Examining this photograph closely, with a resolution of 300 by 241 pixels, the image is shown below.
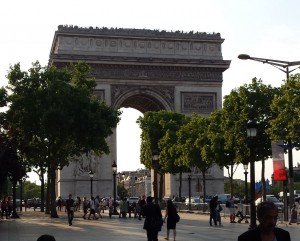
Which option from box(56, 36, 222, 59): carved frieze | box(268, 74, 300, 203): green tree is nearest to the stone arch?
box(56, 36, 222, 59): carved frieze

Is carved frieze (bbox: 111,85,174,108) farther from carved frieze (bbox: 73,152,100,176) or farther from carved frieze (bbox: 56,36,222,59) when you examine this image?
carved frieze (bbox: 73,152,100,176)

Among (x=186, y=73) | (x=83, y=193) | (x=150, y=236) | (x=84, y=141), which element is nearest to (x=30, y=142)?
(x=84, y=141)

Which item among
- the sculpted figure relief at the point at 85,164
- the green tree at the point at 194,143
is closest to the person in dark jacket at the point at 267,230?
the green tree at the point at 194,143

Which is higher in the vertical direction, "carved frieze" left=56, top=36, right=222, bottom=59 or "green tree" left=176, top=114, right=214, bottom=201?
"carved frieze" left=56, top=36, right=222, bottom=59

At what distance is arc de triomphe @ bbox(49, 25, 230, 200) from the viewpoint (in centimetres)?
8069

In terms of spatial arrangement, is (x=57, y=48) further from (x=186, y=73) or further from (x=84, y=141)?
(x=84, y=141)

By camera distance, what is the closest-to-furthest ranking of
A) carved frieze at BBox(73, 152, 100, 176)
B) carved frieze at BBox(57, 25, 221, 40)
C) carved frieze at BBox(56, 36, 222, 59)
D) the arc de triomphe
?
carved frieze at BBox(73, 152, 100, 176)
the arc de triomphe
carved frieze at BBox(56, 36, 222, 59)
carved frieze at BBox(57, 25, 221, 40)

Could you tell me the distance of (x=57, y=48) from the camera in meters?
81.4

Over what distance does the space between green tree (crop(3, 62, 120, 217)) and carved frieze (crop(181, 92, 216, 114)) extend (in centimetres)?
2917

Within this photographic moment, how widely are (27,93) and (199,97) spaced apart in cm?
3534

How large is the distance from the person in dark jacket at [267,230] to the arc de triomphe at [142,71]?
242 feet

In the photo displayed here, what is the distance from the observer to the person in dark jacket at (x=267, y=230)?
22.0 ft

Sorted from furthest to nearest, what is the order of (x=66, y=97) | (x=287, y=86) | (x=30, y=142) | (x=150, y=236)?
(x=30, y=142) < (x=66, y=97) < (x=287, y=86) < (x=150, y=236)

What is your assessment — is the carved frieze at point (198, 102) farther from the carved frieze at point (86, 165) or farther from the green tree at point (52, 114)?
the green tree at point (52, 114)
